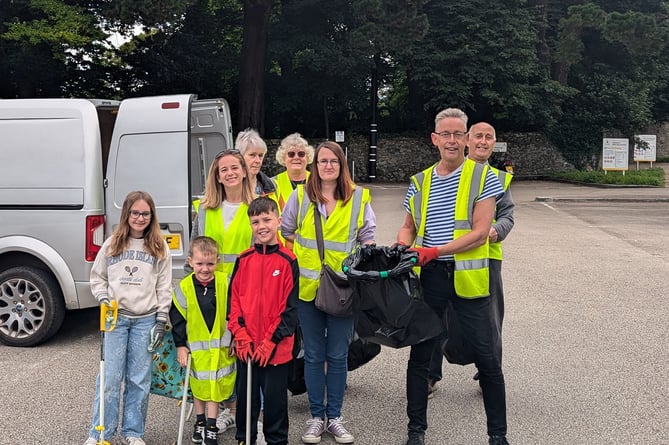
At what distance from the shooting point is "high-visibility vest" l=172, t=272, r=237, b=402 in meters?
3.84

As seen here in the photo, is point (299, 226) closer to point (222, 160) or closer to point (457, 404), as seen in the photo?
point (222, 160)

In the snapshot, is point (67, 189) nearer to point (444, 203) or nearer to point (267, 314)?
point (267, 314)

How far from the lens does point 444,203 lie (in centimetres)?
387

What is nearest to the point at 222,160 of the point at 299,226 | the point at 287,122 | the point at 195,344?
the point at 299,226

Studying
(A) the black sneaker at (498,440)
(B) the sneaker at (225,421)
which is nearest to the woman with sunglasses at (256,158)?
(B) the sneaker at (225,421)

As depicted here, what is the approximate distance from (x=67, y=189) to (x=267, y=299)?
3093mm

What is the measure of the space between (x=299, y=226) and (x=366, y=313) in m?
0.79

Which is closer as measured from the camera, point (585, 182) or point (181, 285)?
point (181, 285)

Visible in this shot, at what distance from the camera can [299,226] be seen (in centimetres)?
416

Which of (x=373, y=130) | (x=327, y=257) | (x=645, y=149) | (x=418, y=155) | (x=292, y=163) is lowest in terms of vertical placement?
(x=327, y=257)

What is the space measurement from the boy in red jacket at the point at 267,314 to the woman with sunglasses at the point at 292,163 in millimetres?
1148

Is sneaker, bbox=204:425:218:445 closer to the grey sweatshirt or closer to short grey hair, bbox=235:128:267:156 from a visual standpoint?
the grey sweatshirt

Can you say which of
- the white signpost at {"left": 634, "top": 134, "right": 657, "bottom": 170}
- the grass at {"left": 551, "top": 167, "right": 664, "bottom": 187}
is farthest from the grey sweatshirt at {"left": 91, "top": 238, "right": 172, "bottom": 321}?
the white signpost at {"left": 634, "top": 134, "right": 657, "bottom": 170}

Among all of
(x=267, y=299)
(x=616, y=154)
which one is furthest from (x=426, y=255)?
(x=616, y=154)
